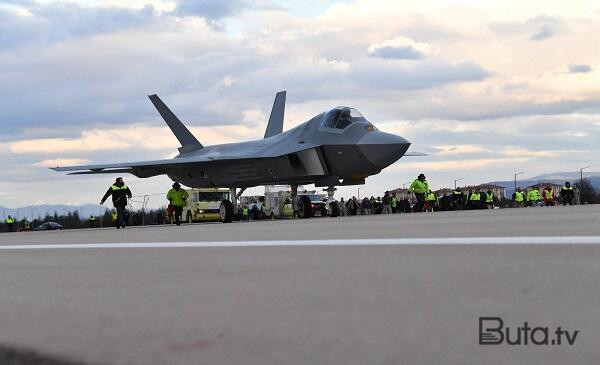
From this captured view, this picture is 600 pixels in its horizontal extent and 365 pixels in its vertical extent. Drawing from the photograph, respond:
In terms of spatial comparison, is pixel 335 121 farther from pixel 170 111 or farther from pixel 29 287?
pixel 29 287

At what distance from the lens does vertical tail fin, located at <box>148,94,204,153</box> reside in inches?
1287

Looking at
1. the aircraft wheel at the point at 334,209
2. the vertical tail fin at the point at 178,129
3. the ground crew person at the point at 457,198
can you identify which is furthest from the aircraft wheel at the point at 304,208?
the ground crew person at the point at 457,198

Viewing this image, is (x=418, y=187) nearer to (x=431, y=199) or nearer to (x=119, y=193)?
(x=431, y=199)

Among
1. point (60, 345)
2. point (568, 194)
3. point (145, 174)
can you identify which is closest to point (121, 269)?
point (60, 345)

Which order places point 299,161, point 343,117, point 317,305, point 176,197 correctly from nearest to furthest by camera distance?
1. point 317,305
2. point 343,117
3. point 299,161
4. point 176,197

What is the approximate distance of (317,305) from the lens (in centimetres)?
400

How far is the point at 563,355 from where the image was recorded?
110 inches

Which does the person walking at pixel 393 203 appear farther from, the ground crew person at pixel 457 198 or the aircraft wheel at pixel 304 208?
the aircraft wheel at pixel 304 208

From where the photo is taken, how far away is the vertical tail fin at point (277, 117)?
3841 centimetres

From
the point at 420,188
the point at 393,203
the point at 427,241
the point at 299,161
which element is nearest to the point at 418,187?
the point at 420,188

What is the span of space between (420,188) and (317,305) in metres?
24.9

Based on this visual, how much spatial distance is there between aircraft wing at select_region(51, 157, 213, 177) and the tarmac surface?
1992 cm

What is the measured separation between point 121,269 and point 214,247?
2.15 metres

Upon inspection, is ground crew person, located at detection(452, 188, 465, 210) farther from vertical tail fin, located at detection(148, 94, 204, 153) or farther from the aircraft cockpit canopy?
the aircraft cockpit canopy
